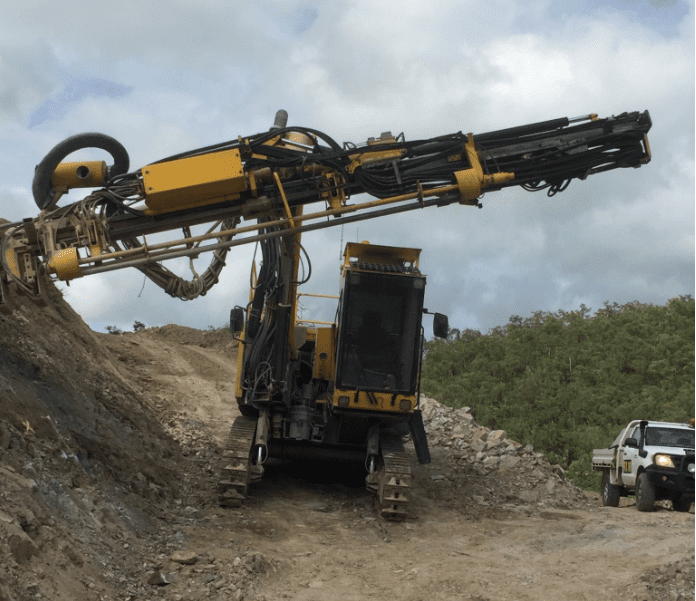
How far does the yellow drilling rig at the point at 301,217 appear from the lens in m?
10.5

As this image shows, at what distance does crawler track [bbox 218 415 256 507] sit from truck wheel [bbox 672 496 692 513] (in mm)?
7307

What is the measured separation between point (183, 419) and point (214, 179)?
8.33 m

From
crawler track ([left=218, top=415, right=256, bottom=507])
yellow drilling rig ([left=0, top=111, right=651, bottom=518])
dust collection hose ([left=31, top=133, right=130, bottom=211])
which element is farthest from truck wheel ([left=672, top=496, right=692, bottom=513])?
dust collection hose ([left=31, top=133, right=130, bottom=211])

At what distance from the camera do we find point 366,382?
1213cm

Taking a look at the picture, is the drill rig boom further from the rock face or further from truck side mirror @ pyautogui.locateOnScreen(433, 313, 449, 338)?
the rock face

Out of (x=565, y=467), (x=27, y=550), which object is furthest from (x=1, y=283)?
(x=565, y=467)

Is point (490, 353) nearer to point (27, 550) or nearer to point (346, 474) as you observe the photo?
point (346, 474)

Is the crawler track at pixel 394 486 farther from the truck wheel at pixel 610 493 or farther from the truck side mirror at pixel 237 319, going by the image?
the truck wheel at pixel 610 493

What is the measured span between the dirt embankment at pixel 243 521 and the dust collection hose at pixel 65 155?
100 inches

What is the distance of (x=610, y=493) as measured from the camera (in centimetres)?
1563

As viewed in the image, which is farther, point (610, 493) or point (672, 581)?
point (610, 493)

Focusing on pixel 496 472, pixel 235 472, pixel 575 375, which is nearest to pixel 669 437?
pixel 496 472

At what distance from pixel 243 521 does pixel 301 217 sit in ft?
14.1

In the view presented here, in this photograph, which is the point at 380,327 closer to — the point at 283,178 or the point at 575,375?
the point at 283,178
